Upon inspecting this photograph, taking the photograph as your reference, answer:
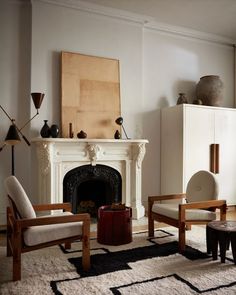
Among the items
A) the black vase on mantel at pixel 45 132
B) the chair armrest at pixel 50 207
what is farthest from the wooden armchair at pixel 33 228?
the black vase on mantel at pixel 45 132

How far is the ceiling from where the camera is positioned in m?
4.63

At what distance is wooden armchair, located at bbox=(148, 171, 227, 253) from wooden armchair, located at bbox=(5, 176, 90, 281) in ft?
3.72

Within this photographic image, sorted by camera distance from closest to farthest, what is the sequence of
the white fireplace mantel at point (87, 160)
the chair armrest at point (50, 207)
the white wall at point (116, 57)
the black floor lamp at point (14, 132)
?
1. the chair armrest at point (50, 207)
2. the black floor lamp at point (14, 132)
3. the white fireplace mantel at point (87, 160)
4. the white wall at point (116, 57)

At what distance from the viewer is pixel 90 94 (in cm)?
476

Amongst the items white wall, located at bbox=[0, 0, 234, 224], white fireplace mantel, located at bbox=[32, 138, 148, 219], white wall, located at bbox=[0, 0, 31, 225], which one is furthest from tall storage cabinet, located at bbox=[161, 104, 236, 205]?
white wall, located at bbox=[0, 0, 31, 225]

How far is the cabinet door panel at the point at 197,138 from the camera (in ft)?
16.4

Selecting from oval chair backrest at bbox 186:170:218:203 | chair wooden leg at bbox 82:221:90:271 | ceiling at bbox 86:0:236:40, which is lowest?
Answer: chair wooden leg at bbox 82:221:90:271

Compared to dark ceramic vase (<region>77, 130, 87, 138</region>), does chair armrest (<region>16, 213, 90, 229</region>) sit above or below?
below

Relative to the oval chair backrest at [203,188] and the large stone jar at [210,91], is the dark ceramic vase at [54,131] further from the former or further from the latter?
the large stone jar at [210,91]

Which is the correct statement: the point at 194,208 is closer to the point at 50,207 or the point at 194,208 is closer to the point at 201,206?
the point at 201,206

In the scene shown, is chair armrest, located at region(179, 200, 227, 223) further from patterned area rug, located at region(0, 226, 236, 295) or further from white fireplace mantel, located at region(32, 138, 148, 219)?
white fireplace mantel, located at region(32, 138, 148, 219)

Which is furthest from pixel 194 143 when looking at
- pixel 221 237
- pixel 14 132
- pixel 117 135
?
pixel 14 132

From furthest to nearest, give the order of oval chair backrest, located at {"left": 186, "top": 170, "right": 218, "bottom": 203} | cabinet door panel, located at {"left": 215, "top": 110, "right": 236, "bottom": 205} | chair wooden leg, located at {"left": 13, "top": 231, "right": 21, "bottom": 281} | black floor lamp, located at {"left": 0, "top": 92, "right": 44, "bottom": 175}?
cabinet door panel, located at {"left": 215, "top": 110, "right": 236, "bottom": 205} < black floor lamp, located at {"left": 0, "top": 92, "right": 44, "bottom": 175} < oval chair backrest, located at {"left": 186, "top": 170, "right": 218, "bottom": 203} < chair wooden leg, located at {"left": 13, "top": 231, "right": 21, "bottom": 281}

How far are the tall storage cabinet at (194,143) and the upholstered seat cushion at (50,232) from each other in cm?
269
